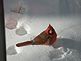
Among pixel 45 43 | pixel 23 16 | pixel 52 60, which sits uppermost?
pixel 23 16

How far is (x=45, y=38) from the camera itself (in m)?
1.73

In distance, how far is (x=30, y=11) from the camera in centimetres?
172

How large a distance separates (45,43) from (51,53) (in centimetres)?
10

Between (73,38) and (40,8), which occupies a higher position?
(40,8)

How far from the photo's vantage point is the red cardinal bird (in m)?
1.73

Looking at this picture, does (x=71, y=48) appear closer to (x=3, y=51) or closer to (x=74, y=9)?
(x=74, y=9)

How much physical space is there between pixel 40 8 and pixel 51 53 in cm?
37

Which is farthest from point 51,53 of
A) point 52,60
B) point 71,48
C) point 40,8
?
point 40,8

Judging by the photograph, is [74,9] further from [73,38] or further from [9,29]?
[9,29]

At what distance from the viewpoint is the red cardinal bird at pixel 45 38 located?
173 centimetres

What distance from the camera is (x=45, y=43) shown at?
68.7 inches

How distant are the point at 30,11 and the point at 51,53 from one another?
1.24 ft

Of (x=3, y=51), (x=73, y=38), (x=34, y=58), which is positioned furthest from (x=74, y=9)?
(x=3, y=51)

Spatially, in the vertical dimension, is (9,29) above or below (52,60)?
above
